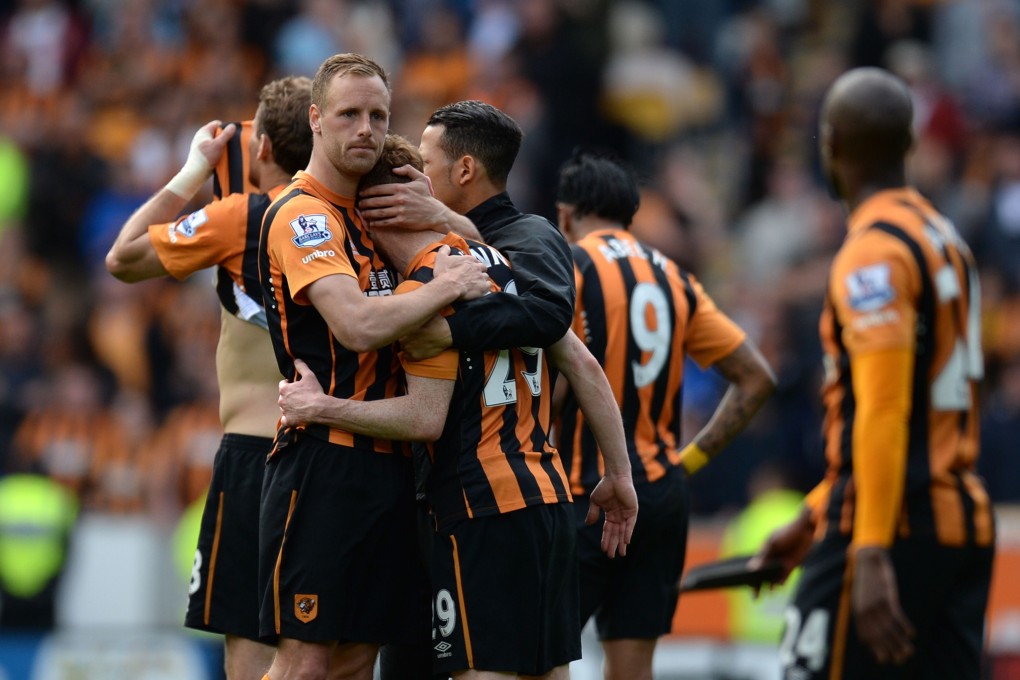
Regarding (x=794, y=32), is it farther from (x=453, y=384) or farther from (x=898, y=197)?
(x=453, y=384)

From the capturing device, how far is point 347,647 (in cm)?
541

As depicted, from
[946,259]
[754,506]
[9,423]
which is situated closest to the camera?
[946,259]

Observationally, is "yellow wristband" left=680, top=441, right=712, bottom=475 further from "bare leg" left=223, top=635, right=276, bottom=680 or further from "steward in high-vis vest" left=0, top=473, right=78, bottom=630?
"steward in high-vis vest" left=0, top=473, right=78, bottom=630

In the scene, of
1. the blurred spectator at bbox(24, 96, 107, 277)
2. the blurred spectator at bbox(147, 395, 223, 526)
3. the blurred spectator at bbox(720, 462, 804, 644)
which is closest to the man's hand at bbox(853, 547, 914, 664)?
the blurred spectator at bbox(720, 462, 804, 644)

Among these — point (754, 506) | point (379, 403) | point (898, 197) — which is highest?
point (898, 197)

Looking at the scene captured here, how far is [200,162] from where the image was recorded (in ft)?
21.0

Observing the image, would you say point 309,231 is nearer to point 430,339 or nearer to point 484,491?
point 430,339

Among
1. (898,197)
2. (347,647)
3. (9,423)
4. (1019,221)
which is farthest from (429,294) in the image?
(1019,221)

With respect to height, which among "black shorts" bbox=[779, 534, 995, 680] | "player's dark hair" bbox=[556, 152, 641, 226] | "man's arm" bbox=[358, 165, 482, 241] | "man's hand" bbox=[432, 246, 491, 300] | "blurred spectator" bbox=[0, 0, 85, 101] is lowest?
"black shorts" bbox=[779, 534, 995, 680]

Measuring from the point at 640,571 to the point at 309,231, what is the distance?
240 centimetres

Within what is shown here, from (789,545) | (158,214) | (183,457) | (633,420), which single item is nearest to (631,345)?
(633,420)

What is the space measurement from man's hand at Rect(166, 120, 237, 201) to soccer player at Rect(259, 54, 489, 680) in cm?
105

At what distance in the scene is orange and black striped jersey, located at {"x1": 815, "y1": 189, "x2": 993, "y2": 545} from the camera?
18.4ft

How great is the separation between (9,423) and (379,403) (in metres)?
8.69
